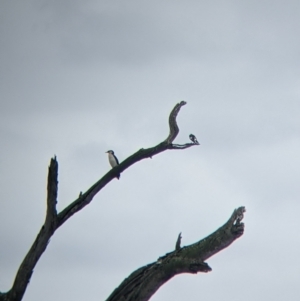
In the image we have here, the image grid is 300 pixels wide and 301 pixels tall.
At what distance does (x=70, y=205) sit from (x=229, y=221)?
399 centimetres

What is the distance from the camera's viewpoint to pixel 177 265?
888 cm

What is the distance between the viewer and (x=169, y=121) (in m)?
13.6

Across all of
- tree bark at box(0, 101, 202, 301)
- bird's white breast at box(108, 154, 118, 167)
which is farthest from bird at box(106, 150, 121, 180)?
tree bark at box(0, 101, 202, 301)

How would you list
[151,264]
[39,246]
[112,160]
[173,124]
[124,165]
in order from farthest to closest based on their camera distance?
1. [112,160]
2. [173,124]
3. [124,165]
4. [39,246]
5. [151,264]

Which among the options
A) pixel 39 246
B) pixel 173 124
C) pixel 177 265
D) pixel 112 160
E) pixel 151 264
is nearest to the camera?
pixel 177 265

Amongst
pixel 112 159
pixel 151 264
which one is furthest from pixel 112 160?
pixel 151 264

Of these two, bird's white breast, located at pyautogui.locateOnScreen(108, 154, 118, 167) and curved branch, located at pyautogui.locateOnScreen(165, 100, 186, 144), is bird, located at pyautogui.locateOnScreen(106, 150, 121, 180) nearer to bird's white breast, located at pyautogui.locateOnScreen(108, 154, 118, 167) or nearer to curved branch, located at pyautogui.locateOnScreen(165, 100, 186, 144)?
bird's white breast, located at pyautogui.locateOnScreen(108, 154, 118, 167)

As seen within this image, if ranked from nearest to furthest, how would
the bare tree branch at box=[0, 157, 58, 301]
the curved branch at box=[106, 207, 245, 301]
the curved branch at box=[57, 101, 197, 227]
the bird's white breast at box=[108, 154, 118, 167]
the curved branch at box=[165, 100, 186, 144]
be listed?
the curved branch at box=[106, 207, 245, 301] → the bare tree branch at box=[0, 157, 58, 301] → the curved branch at box=[57, 101, 197, 227] → the curved branch at box=[165, 100, 186, 144] → the bird's white breast at box=[108, 154, 118, 167]

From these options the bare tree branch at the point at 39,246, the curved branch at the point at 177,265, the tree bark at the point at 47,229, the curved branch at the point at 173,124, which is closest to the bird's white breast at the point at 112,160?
the curved branch at the point at 173,124

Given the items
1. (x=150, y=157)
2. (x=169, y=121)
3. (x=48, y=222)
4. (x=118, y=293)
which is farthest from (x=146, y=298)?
(x=169, y=121)

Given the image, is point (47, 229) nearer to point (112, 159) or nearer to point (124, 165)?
point (124, 165)

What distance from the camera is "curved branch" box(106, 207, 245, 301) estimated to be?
28.6 feet

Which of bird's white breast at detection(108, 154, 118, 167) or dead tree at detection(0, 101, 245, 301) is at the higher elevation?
bird's white breast at detection(108, 154, 118, 167)

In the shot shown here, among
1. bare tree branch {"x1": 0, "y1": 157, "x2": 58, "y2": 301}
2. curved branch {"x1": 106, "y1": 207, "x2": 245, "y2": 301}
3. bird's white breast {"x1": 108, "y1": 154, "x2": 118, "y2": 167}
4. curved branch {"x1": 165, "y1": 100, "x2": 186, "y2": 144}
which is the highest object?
bird's white breast {"x1": 108, "y1": 154, "x2": 118, "y2": 167}
